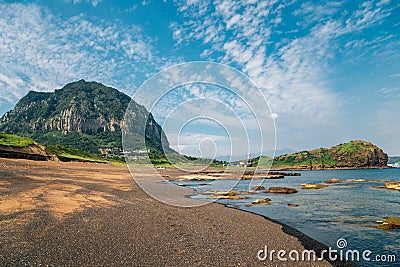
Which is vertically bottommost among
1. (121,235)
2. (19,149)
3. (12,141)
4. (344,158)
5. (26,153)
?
(121,235)

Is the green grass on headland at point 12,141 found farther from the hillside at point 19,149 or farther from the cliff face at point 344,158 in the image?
the cliff face at point 344,158

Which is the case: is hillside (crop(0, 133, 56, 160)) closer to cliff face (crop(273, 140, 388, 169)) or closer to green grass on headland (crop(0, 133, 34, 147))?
green grass on headland (crop(0, 133, 34, 147))

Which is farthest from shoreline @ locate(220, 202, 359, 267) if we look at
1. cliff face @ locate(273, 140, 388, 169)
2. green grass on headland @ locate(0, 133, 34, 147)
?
cliff face @ locate(273, 140, 388, 169)

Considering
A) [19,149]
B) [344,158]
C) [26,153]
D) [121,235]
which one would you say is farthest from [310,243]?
[344,158]

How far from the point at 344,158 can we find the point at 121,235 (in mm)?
169398

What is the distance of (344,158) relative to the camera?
147 m

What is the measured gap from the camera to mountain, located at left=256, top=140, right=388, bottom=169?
474 feet

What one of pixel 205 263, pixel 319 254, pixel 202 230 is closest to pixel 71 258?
pixel 205 263

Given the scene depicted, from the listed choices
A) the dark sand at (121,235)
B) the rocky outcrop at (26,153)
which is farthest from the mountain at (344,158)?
the dark sand at (121,235)

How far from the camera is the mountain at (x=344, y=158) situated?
144500 millimetres

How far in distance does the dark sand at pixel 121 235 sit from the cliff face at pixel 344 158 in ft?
530

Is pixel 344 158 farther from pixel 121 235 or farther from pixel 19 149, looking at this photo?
pixel 121 235

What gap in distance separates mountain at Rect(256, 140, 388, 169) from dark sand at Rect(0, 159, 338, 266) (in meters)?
162

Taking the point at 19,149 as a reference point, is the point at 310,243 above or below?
below
